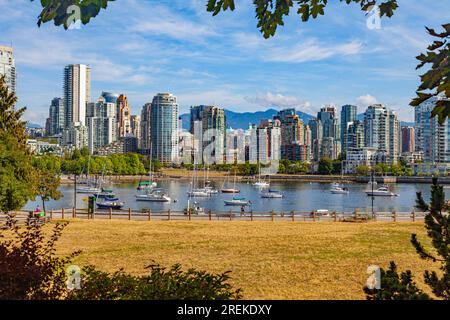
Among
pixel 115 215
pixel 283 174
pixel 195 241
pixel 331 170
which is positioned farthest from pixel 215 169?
pixel 195 241

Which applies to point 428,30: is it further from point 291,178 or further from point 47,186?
point 291,178

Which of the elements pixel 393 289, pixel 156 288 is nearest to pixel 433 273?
pixel 393 289

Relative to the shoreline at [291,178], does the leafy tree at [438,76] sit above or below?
above

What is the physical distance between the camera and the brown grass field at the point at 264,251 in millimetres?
13398

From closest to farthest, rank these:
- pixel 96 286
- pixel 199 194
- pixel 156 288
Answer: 1. pixel 156 288
2. pixel 96 286
3. pixel 199 194

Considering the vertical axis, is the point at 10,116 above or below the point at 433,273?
above

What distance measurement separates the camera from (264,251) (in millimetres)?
18328

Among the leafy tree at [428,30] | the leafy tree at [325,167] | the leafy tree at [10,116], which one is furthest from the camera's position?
the leafy tree at [325,167]

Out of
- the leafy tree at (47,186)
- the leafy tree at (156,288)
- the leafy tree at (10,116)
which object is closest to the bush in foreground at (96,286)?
the leafy tree at (156,288)

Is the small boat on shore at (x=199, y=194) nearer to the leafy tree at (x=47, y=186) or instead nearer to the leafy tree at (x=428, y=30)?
the leafy tree at (x=47, y=186)

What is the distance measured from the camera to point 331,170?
17325 cm

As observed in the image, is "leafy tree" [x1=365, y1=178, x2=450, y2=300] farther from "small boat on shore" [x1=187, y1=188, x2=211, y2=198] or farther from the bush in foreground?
→ "small boat on shore" [x1=187, y1=188, x2=211, y2=198]

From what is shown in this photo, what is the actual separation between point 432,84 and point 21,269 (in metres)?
6.61
